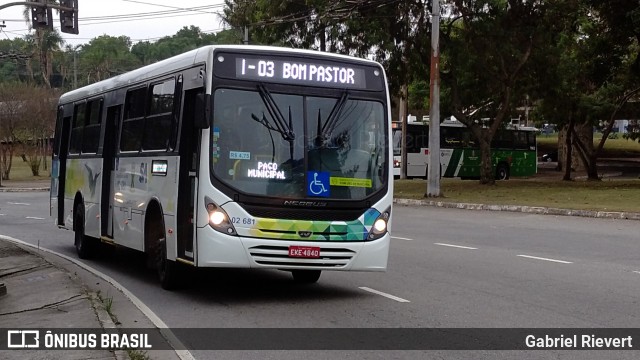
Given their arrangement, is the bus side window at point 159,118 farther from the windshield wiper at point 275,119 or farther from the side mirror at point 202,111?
the windshield wiper at point 275,119

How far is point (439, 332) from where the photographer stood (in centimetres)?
797

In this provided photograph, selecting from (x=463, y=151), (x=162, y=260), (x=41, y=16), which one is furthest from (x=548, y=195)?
(x=162, y=260)

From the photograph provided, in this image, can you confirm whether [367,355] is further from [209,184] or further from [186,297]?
[186,297]

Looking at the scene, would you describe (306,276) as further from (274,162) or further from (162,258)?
(274,162)

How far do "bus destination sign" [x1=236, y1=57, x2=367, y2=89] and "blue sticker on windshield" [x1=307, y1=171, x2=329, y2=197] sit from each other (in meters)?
1.12

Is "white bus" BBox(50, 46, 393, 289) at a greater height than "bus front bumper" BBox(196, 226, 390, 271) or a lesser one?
greater

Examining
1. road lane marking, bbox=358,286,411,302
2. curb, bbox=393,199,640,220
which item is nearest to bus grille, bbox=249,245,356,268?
road lane marking, bbox=358,286,411,302

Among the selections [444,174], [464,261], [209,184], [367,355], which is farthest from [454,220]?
[444,174]

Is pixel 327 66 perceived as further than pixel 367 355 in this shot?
Yes

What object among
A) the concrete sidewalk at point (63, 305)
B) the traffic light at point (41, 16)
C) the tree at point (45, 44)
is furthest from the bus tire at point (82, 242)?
the tree at point (45, 44)

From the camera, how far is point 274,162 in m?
9.45

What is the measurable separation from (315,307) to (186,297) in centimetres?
182

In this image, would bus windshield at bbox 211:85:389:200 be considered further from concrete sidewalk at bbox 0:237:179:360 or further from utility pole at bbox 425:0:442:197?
utility pole at bbox 425:0:442:197

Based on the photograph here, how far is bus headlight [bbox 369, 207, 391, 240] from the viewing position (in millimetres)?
9789
